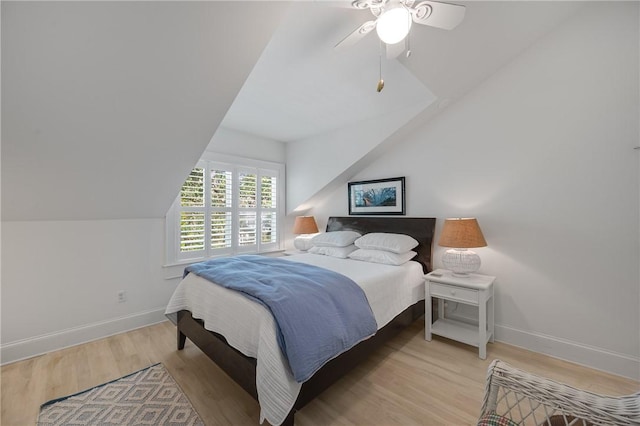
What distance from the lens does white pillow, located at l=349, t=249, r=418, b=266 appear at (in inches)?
108

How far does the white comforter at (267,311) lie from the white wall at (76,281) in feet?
3.11

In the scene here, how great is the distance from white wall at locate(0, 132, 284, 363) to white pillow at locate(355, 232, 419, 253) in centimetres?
232

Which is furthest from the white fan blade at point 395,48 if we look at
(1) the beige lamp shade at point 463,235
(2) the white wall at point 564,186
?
(1) the beige lamp shade at point 463,235

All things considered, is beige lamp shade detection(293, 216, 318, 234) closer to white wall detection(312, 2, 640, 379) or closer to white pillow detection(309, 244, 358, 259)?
white pillow detection(309, 244, 358, 259)

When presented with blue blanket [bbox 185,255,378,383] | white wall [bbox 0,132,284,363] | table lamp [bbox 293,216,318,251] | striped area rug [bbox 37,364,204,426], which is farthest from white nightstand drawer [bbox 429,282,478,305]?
white wall [bbox 0,132,284,363]

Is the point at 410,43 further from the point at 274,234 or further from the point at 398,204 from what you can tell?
the point at 274,234

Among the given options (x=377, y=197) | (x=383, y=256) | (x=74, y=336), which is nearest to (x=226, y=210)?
(x=74, y=336)

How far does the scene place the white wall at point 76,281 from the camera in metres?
2.27

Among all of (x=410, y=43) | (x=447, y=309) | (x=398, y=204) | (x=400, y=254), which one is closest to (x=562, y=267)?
(x=447, y=309)

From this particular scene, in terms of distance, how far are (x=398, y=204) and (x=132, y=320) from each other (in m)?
3.29

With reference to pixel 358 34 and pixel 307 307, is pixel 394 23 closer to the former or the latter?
pixel 358 34

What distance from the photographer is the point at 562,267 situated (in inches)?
87.4

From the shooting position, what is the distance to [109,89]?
1634mm

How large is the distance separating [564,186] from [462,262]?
1.02 m
